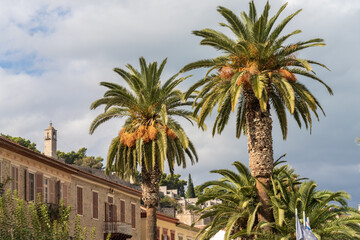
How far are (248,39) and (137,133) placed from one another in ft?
31.5

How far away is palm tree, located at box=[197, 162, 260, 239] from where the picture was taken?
34.0 m

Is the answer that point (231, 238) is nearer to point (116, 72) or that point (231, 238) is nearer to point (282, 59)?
point (282, 59)

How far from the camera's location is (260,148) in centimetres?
3466

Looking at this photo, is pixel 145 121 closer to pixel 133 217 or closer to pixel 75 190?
pixel 75 190

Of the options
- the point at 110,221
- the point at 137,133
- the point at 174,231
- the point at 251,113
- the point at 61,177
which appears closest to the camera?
the point at 251,113

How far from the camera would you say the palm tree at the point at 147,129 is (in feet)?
136

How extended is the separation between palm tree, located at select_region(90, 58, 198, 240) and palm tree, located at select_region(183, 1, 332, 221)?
557 centimetres

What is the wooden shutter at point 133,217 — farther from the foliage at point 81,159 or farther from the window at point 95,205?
the foliage at point 81,159

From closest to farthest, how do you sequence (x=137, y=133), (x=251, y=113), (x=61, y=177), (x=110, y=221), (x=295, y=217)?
(x=295, y=217) → (x=251, y=113) → (x=137, y=133) → (x=61, y=177) → (x=110, y=221)

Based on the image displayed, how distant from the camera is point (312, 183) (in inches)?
1362

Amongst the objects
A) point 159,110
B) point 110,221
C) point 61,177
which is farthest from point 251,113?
point 110,221

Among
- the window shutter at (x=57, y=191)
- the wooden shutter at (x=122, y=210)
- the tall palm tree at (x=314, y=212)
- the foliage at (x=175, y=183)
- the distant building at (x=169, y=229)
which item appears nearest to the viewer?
the tall palm tree at (x=314, y=212)

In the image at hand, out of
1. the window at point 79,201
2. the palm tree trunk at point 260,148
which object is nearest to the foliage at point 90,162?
the window at point 79,201

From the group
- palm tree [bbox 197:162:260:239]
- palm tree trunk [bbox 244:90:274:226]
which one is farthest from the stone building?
palm tree trunk [bbox 244:90:274:226]
